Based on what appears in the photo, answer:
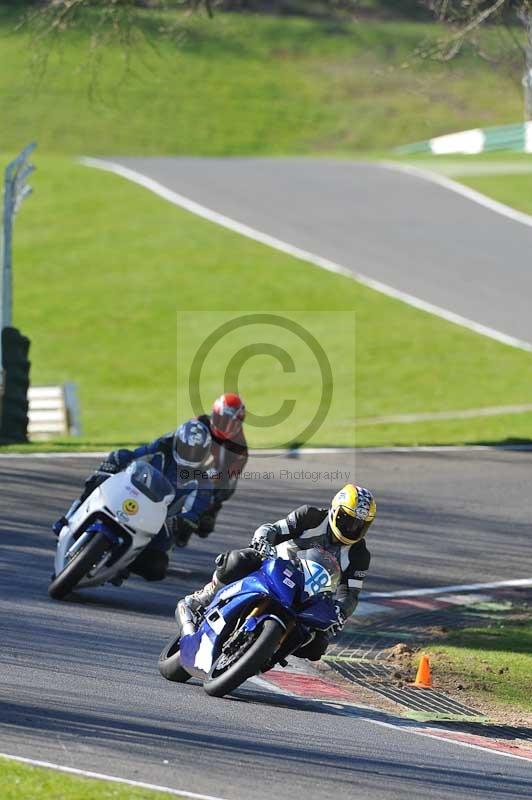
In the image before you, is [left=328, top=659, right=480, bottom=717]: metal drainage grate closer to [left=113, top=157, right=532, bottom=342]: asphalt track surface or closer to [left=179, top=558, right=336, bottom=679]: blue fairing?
[left=179, top=558, right=336, bottom=679]: blue fairing

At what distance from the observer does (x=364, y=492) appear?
9406mm

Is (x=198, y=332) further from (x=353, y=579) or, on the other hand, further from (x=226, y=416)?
(x=353, y=579)

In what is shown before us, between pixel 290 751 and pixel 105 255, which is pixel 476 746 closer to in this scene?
pixel 290 751

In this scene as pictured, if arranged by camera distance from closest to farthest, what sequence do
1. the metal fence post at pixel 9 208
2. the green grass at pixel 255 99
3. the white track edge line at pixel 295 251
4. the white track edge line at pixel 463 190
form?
the metal fence post at pixel 9 208
the white track edge line at pixel 295 251
the white track edge line at pixel 463 190
the green grass at pixel 255 99

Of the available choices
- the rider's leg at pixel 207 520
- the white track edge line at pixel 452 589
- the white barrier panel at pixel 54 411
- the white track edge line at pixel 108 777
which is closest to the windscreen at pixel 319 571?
the white track edge line at pixel 108 777

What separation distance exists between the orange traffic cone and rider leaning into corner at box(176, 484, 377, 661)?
161 cm

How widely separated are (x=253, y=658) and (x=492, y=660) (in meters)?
3.67

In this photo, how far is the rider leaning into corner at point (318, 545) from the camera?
9.15m

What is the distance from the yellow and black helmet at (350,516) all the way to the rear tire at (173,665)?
134 centimetres

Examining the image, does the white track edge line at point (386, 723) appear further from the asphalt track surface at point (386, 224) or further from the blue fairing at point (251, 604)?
the asphalt track surface at point (386, 224)

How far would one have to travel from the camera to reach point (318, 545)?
30.8ft

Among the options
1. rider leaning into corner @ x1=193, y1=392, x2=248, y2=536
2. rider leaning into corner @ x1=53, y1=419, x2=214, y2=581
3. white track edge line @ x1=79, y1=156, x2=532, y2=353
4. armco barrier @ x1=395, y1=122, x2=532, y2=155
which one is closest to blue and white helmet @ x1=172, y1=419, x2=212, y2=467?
rider leaning into corner @ x1=53, y1=419, x2=214, y2=581

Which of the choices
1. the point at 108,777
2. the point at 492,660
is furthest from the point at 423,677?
the point at 108,777

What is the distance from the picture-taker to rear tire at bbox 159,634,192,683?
364 inches
